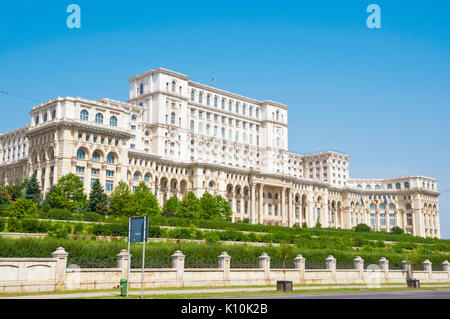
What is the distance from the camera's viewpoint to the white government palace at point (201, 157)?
85.8 m

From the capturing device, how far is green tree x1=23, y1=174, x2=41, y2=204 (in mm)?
78125

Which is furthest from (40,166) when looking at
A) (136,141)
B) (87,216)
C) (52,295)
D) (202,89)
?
(52,295)

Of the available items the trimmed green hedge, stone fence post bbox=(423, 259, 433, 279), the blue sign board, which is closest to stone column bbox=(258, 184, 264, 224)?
stone fence post bbox=(423, 259, 433, 279)

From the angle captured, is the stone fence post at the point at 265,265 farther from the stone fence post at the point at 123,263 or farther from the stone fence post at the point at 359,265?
the stone fence post at the point at 123,263

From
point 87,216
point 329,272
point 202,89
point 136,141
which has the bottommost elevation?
point 329,272

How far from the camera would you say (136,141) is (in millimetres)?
105812

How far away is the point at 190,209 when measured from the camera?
8969cm

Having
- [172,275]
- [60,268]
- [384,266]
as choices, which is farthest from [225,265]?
[384,266]

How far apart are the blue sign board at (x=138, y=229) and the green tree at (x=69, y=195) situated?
49598 millimetres

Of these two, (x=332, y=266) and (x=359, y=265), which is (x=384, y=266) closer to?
(x=359, y=265)

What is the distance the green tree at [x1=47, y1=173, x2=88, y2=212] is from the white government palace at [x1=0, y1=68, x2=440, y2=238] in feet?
17.6

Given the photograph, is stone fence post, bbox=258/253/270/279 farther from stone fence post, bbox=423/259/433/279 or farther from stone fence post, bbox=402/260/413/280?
stone fence post, bbox=423/259/433/279

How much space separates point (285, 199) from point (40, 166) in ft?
213
